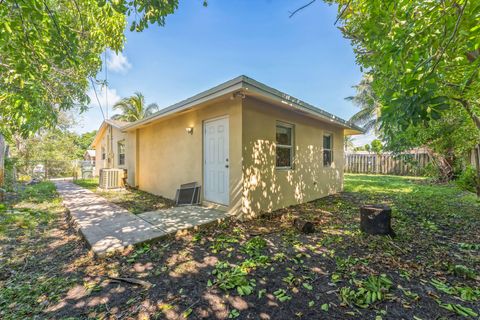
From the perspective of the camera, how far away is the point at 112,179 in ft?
28.5

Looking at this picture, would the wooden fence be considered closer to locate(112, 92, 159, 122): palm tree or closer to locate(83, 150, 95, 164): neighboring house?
locate(112, 92, 159, 122): palm tree

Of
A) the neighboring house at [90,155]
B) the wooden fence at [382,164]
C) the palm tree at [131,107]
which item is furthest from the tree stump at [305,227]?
the neighboring house at [90,155]

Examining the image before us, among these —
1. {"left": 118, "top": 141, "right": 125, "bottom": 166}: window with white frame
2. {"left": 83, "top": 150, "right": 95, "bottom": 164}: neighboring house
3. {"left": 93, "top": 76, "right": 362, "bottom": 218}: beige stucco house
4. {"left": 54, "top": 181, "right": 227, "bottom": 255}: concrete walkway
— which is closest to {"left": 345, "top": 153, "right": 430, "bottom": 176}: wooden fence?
{"left": 93, "top": 76, "right": 362, "bottom": 218}: beige stucco house

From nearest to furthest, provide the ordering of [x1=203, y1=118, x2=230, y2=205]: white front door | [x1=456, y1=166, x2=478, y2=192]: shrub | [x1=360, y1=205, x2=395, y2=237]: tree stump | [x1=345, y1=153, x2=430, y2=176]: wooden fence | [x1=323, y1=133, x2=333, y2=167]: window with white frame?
[x1=360, y1=205, x2=395, y2=237]: tree stump, [x1=203, y1=118, x2=230, y2=205]: white front door, [x1=456, y1=166, x2=478, y2=192]: shrub, [x1=323, y1=133, x2=333, y2=167]: window with white frame, [x1=345, y1=153, x2=430, y2=176]: wooden fence

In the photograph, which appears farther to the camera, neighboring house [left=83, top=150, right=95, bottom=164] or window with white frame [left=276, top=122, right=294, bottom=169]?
neighboring house [left=83, top=150, right=95, bottom=164]

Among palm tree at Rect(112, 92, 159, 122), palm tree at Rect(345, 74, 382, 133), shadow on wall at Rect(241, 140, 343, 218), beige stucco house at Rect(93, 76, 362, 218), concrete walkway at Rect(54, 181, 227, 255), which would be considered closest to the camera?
concrete walkway at Rect(54, 181, 227, 255)

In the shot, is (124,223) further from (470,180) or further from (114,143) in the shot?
(470,180)

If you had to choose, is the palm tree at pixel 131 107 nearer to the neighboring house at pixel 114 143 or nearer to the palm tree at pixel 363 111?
the neighboring house at pixel 114 143

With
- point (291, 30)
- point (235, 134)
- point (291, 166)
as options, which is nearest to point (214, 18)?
point (291, 30)

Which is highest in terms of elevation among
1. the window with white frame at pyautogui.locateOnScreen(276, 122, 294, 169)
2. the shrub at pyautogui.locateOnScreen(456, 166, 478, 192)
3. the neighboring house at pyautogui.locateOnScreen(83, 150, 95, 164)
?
the neighboring house at pyautogui.locateOnScreen(83, 150, 95, 164)

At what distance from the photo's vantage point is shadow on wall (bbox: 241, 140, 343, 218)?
4.60 metres

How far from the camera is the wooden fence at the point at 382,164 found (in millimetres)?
12555

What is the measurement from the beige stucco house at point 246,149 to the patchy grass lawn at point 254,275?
A: 1192 millimetres

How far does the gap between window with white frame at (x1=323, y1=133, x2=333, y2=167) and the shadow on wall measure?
1.14 feet
